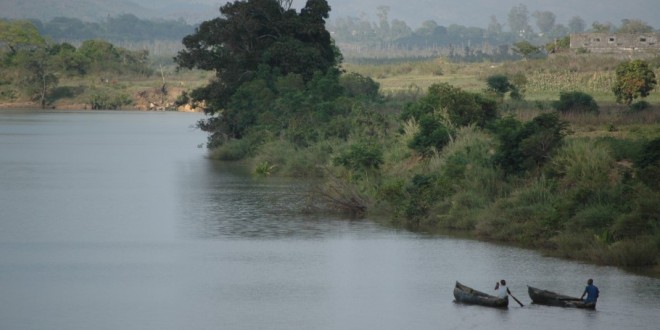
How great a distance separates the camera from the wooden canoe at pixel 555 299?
76.6 ft

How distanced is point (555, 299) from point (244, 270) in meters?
7.58

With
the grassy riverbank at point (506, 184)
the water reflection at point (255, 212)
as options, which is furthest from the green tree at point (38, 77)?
the water reflection at point (255, 212)

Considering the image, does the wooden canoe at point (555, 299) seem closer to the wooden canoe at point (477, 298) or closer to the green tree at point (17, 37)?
the wooden canoe at point (477, 298)

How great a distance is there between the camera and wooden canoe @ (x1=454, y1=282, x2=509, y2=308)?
2330 centimetres

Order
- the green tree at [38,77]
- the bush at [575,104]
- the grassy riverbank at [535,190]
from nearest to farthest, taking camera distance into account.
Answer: the grassy riverbank at [535,190] → the bush at [575,104] → the green tree at [38,77]

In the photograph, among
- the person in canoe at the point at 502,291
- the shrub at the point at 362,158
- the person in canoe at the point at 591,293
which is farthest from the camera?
the shrub at the point at 362,158

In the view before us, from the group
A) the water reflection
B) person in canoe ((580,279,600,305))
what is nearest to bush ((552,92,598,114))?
the water reflection

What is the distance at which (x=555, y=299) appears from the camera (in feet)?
77.1

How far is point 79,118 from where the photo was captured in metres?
108

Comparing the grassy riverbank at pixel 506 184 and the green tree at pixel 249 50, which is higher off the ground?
the green tree at pixel 249 50

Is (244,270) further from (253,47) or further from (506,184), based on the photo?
(253,47)

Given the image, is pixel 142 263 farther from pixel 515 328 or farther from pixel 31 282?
pixel 515 328

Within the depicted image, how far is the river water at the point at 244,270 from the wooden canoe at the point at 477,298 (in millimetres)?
158

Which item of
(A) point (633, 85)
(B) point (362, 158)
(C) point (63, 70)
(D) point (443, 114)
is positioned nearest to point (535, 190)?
(B) point (362, 158)
